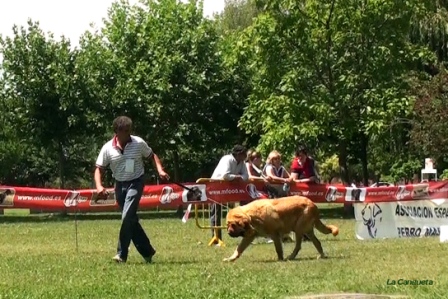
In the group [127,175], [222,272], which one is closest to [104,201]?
[127,175]

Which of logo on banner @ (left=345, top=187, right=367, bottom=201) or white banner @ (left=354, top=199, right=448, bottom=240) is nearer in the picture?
white banner @ (left=354, top=199, right=448, bottom=240)

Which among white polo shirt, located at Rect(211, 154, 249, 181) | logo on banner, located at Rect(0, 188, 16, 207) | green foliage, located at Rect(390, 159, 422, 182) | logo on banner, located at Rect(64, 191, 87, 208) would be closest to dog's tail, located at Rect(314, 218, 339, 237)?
white polo shirt, located at Rect(211, 154, 249, 181)

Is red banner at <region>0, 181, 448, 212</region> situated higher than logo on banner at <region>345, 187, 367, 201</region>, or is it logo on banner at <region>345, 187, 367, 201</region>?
red banner at <region>0, 181, 448, 212</region>

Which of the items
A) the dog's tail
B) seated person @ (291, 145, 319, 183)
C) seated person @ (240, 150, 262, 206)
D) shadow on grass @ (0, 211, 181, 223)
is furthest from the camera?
shadow on grass @ (0, 211, 181, 223)

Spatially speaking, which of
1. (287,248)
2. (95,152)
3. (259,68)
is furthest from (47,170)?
(287,248)

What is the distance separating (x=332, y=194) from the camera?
17.1m

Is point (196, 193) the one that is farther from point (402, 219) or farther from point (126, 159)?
point (402, 219)

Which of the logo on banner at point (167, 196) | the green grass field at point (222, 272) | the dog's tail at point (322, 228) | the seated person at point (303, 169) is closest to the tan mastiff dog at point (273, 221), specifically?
the dog's tail at point (322, 228)

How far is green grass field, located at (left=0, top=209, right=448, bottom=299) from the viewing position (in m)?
8.15

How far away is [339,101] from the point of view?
33469mm

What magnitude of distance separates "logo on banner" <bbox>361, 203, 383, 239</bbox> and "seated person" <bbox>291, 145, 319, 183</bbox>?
1722mm

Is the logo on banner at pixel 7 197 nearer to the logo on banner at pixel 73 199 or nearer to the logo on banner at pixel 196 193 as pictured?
the logo on banner at pixel 73 199

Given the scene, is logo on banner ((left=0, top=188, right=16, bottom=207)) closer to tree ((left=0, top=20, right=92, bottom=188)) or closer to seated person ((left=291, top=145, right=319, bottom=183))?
seated person ((left=291, top=145, right=319, bottom=183))

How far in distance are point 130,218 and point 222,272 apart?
176 centimetres
